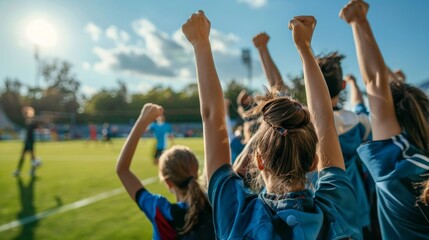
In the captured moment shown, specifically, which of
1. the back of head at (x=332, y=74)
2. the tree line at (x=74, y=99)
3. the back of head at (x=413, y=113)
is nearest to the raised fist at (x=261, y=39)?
the back of head at (x=332, y=74)

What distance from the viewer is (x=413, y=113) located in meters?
1.78

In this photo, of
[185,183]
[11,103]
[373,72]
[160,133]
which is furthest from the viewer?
[11,103]

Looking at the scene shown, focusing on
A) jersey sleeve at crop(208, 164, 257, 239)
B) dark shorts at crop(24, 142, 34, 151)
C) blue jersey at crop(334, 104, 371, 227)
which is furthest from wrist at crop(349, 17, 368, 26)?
dark shorts at crop(24, 142, 34, 151)

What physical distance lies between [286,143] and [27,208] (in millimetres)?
6148

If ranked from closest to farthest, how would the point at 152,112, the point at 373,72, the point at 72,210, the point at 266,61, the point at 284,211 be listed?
1. the point at 284,211
2. the point at 373,72
3. the point at 152,112
4. the point at 266,61
5. the point at 72,210

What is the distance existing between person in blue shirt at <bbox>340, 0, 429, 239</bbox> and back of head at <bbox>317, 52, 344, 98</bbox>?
20.8 inches

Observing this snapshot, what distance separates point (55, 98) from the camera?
77062mm

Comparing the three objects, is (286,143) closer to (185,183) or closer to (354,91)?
(185,183)

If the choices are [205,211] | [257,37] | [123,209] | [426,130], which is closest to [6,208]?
[123,209]

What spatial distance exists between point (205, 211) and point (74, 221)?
390 cm

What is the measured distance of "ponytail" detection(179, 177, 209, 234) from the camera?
195 centimetres

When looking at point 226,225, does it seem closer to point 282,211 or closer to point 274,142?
point 282,211

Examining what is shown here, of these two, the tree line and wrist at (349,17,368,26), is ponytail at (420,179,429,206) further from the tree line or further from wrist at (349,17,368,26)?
the tree line

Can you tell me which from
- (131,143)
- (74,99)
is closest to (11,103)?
(74,99)
